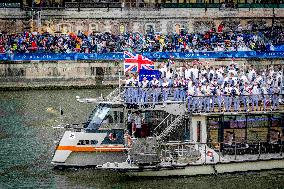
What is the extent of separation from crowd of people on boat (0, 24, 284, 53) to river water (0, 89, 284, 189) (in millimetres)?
15620

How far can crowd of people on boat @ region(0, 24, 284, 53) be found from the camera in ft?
243

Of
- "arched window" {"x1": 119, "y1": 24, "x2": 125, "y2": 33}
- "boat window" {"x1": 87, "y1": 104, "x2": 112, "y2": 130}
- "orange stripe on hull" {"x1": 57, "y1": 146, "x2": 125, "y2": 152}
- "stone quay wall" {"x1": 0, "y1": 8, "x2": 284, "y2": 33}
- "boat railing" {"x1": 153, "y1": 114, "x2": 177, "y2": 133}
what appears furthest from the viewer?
"arched window" {"x1": 119, "y1": 24, "x2": 125, "y2": 33}

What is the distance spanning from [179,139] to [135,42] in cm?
3728

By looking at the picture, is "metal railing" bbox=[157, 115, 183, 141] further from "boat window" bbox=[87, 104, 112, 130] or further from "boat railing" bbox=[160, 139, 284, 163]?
"boat window" bbox=[87, 104, 112, 130]

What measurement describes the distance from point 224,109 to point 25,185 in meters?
10.9

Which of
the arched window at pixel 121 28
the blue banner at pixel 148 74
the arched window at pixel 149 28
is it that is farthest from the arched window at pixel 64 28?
the blue banner at pixel 148 74

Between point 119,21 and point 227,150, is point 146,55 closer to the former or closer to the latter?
point 119,21

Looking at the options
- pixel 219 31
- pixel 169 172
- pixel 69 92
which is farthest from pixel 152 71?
pixel 219 31

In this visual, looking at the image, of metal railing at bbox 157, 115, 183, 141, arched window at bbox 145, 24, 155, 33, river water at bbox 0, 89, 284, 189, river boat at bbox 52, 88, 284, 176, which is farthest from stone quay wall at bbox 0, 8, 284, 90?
metal railing at bbox 157, 115, 183, 141

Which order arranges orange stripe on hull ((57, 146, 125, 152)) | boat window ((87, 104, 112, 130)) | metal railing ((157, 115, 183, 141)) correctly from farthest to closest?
boat window ((87, 104, 112, 130)) < orange stripe on hull ((57, 146, 125, 152)) < metal railing ((157, 115, 183, 141))

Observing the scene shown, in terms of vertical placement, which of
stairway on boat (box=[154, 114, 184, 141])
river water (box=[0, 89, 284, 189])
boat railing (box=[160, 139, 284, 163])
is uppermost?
stairway on boat (box=[154, 114, 184, 141])

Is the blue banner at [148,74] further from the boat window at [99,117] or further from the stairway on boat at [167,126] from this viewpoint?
the boat window at [99,117]

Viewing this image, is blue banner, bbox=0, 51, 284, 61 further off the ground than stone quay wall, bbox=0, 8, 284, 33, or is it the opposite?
stone quay wall, bbox=0, 8, 284, 33

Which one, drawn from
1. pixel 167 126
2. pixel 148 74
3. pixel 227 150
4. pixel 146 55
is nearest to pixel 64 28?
pixel 146 55
